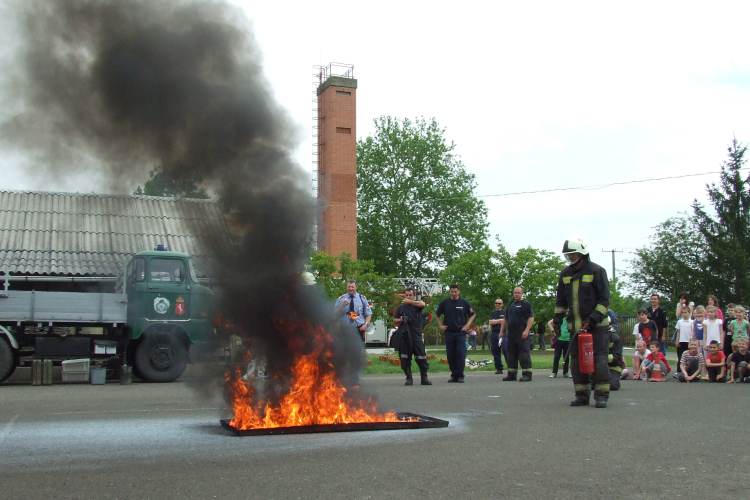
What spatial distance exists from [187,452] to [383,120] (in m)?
57.2

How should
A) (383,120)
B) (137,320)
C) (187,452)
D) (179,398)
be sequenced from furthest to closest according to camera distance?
(383,120) → (137,320) → (179,398) → (187,452)

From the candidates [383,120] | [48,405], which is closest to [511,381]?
[48,405]

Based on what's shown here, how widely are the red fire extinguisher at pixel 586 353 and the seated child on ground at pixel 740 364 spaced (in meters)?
5.51

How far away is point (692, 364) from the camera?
13.6m

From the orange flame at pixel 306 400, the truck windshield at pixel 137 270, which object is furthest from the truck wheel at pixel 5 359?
the orange flame at pixel 306 400

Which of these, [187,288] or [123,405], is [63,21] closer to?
[123,405]

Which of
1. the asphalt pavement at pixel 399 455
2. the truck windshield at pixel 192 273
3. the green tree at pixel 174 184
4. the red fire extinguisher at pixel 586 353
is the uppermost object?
the green tree at pixel 174 184

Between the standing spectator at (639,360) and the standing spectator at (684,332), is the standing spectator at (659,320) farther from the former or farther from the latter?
the standing spectator at (639,360)

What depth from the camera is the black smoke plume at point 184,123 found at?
6875mm

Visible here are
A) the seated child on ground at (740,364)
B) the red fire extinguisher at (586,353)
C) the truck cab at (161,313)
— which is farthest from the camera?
the truck cab at (161,313)

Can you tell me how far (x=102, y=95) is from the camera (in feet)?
23.4

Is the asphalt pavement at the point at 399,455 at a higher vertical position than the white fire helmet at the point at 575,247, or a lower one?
lower

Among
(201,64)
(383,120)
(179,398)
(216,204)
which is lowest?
(179,398)

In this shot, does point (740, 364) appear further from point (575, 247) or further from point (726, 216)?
point (726, 216)
